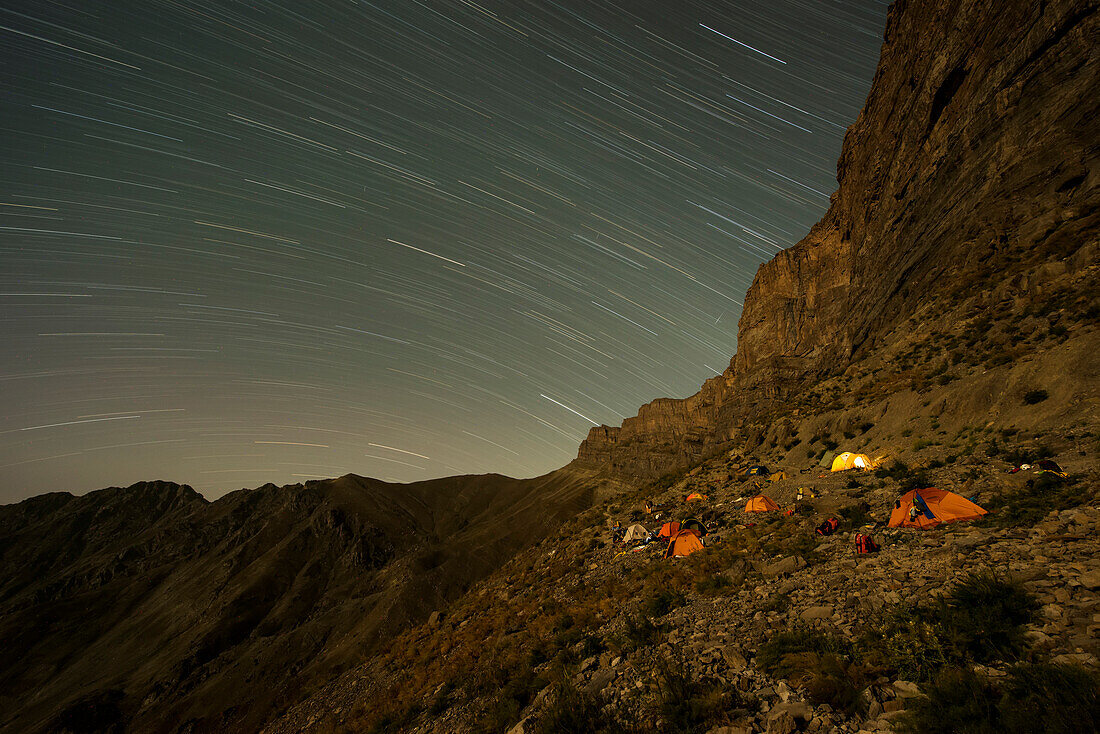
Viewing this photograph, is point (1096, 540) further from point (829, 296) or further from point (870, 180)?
point (829, 296)

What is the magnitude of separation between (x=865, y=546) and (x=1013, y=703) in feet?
21.2

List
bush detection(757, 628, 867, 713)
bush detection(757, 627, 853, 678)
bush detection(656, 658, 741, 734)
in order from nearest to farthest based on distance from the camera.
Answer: bush detection(757, 628, 867, 713) < bush detection(656, 658, 741, 734) < bush detection(757, 627, 853, 678)

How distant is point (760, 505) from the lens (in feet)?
60.5

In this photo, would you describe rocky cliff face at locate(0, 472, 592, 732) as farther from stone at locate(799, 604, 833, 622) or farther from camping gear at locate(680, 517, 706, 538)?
stone at locate(799, 604, 833, 622)

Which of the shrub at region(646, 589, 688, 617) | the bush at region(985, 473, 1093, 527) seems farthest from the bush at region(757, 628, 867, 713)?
the bush at region(985, 473, 1093, 527)

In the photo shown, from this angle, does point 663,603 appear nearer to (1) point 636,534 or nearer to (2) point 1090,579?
(2) point 1090,579

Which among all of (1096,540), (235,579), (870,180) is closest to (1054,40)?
(870,180)

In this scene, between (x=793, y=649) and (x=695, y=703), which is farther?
(x=793, y=649)

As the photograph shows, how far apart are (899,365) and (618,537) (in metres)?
21.5

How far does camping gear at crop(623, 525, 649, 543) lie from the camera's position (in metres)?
20.3

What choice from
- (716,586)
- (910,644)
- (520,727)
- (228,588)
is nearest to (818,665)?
(910,644)

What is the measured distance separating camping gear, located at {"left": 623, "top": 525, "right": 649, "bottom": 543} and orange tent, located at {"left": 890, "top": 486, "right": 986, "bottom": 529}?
1100 centimetres

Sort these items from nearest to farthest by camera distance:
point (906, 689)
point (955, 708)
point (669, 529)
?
point (955, 708)
point (906, 689)
point (669, 529)

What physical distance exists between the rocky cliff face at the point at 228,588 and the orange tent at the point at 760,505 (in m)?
61.5
